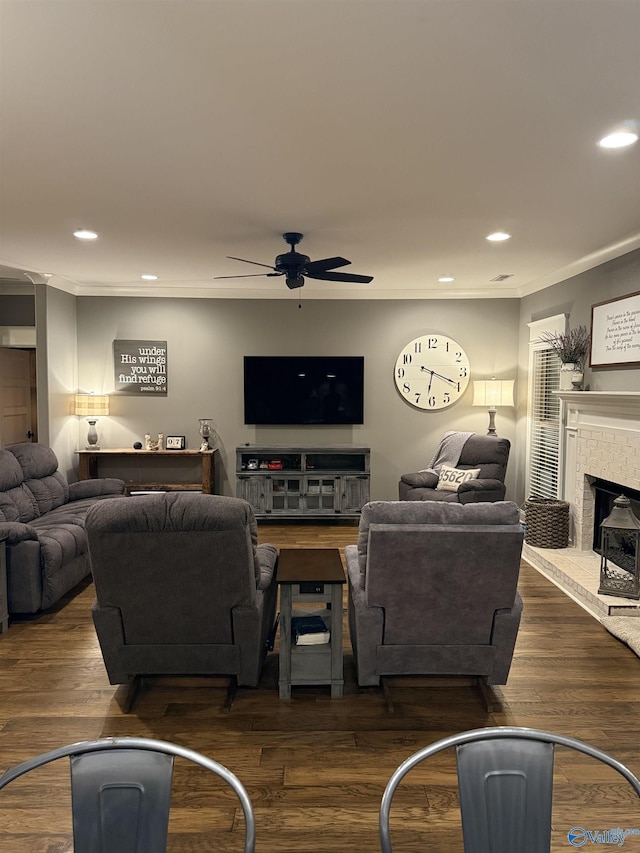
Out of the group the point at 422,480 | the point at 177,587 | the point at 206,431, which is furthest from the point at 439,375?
the point at 177,587

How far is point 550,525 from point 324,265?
10.3ft

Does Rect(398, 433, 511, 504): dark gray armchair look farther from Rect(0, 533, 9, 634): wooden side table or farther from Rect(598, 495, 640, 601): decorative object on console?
Rect(0, 533, 9, 634): wooden side table

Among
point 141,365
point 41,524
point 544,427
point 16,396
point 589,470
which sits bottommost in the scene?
point 41,524

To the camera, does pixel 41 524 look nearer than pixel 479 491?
Yes

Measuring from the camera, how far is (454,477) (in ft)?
20.4

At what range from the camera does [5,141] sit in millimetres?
2846

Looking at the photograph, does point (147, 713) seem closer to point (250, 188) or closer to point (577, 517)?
point (250, 188)

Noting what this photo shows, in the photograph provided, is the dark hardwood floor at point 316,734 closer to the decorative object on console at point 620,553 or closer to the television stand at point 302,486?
the decorative object on console at point 620,553

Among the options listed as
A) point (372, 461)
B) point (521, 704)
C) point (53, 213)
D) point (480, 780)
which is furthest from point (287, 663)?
point (372, 461)

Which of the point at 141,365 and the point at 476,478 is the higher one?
the point at 141,365

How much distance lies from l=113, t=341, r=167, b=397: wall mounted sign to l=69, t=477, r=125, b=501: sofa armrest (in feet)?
5.23

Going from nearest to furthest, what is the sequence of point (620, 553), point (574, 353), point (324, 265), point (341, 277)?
point (324, 265)
point (620, 553)
point (341, 277)
point (574, 353)

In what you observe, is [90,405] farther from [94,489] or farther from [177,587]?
[177,587]

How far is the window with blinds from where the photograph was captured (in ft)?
20.0
